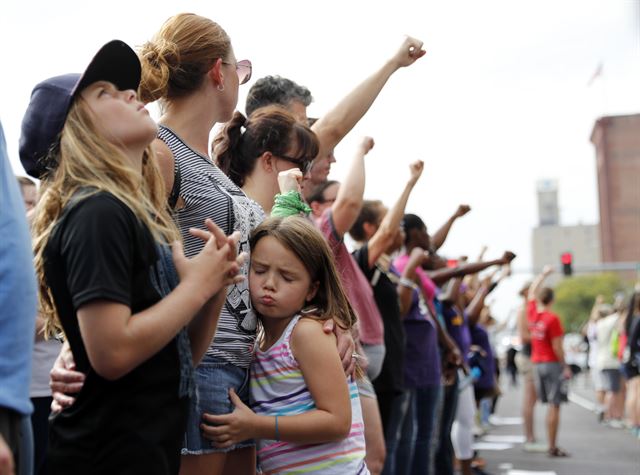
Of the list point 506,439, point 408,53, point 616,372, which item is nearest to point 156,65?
point 408,53

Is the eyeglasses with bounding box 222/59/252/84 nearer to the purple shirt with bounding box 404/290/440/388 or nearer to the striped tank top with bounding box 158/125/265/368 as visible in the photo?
the striped tank top with bounding box 158/125/265/368

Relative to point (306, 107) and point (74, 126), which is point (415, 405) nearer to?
point (306, 107)

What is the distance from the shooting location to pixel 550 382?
12.2 meters

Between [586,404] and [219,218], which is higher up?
[219,218]

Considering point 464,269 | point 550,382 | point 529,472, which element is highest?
point 464,269

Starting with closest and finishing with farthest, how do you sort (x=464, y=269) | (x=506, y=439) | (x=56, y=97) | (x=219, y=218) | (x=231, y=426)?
(x=56, y=97), (x=231, y=426), (x=219, y=218), (x=464, y=269), (x=506, y=439)

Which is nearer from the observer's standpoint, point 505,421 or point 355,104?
point 355,104

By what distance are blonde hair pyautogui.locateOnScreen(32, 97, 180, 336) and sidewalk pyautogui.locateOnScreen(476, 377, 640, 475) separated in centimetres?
798

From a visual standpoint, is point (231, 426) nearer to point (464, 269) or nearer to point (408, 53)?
point (408, 53)

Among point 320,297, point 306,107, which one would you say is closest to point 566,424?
point 306,107

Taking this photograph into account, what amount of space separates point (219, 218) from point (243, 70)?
0.58 metres

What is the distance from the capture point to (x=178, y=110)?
3.03m

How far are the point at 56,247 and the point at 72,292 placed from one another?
0.42ft

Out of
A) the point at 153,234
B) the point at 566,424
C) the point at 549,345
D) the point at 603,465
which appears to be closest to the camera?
the point at 153,234
